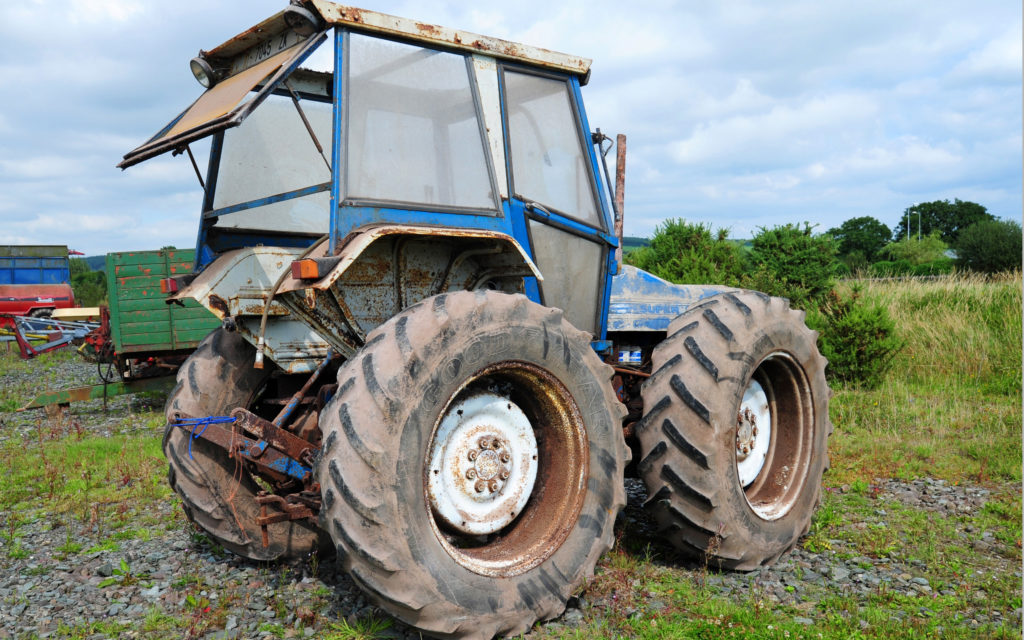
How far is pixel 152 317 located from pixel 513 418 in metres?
8.08

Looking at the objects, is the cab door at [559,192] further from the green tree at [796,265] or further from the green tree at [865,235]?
the green tree at [865,235]

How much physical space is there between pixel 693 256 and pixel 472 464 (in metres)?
9.19

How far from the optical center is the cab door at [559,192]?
3.97 m

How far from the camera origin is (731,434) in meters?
3.82

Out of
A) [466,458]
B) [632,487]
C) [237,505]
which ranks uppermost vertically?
[466,458]

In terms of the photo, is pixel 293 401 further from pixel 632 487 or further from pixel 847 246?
pixel 847 246

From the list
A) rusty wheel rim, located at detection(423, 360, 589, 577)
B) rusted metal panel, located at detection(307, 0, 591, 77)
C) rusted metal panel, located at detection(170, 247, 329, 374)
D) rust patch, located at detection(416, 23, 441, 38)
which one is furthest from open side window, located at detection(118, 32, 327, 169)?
rusty wheel rim, located at detection(423, 360, 589, 577)

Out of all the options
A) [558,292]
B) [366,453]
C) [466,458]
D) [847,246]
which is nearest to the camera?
[366,453]

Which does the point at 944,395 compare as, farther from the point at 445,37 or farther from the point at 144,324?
the point at 144,324

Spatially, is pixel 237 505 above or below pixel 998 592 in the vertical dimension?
above

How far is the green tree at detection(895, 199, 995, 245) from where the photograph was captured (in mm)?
73438

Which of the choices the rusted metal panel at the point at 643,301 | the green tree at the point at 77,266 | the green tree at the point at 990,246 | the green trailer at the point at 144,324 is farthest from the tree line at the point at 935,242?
the green tree at the point at 77,266

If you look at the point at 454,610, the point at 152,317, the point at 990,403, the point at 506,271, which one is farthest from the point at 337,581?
the point at 990,403

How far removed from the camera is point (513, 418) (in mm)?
3436
